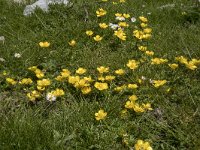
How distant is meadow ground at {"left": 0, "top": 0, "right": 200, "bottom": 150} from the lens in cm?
470

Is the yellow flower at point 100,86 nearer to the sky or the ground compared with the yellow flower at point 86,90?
nearer to the sky

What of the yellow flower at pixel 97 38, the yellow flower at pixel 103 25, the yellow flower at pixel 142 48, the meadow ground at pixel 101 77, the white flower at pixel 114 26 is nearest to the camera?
the meadow ground at pixel 101 77

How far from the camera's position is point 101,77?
5609 millimetres

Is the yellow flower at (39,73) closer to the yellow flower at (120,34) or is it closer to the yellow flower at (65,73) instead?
the yellow flower at (65,73)

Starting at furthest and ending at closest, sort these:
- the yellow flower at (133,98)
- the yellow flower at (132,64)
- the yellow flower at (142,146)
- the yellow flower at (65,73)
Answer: the yellow flower at (132,64) < the yellow flower at (65,73) < the yellow flower at (133,98) < the yellow flower at (142,146)

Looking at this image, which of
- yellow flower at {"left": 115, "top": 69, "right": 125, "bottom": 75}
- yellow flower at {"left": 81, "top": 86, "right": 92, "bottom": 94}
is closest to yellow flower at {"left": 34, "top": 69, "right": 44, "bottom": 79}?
yellow flower at {"left": 81, "top": 86, "right": 92, "bottom": 94}

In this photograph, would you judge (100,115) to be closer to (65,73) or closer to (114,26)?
(65,73)

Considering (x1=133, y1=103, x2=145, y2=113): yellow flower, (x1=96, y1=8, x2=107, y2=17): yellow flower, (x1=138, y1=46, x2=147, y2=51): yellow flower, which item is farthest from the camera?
(x1=96, y1=8, x2=107, y2=17): yellow flower

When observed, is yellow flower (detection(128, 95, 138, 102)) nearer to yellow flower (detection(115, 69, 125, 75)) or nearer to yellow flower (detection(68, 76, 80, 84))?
yellow flower (detection(115, 69, 125, 75))

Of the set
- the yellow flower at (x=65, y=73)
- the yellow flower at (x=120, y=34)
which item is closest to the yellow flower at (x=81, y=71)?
the yellow flower at (x=65, y=73)

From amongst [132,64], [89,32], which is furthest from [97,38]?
[132,64]

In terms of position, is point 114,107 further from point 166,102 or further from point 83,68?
point 83,68

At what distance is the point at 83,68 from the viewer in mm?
6066

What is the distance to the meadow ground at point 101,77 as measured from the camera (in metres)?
4.70
